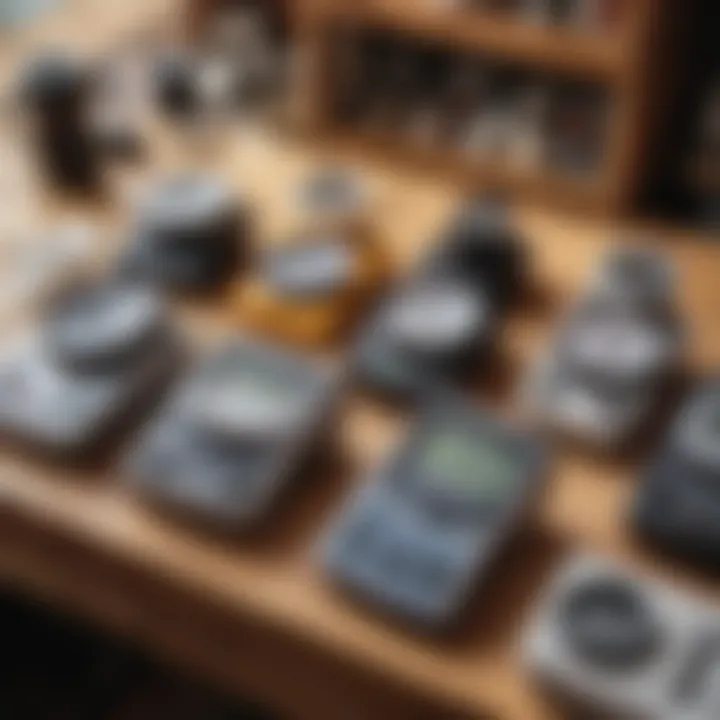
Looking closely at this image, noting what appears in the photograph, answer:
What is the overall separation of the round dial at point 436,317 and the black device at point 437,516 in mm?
82

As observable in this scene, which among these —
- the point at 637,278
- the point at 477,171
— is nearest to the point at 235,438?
the point at 637,278

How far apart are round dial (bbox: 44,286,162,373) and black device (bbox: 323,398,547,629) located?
0.23m

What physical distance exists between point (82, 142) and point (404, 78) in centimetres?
38

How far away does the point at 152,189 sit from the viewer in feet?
4.33

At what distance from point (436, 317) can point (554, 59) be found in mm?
343

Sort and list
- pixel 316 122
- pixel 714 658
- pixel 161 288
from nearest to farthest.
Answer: pixel 714 658 < pixel 161 288 < pixel 316 122

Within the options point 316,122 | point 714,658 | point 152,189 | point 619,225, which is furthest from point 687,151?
point 714,658

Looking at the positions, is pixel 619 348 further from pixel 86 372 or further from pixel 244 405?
pixel 86 372

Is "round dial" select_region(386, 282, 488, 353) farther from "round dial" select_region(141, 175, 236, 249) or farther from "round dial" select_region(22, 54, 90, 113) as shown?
"round dial" select_region(22, 54, 90, 113)

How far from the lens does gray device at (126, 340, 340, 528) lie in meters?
1.01

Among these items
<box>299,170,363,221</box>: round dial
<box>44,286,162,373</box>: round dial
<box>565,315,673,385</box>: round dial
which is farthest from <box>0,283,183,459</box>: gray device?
<box>565,315,673,385</box>: round dial

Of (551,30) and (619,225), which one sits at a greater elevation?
(551,30)

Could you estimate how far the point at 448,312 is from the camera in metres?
1.14

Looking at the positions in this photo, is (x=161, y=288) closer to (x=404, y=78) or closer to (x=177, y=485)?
(x=177, y=485)
